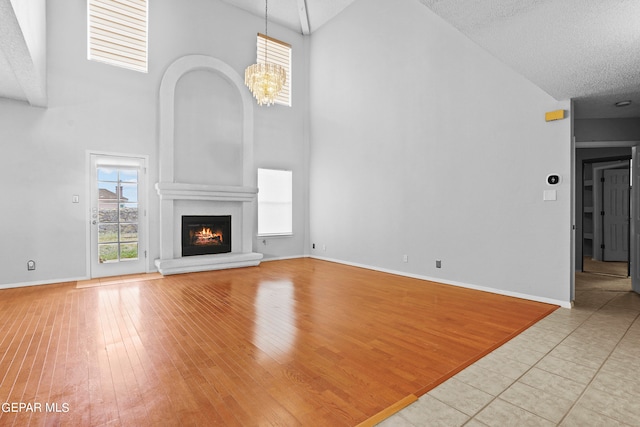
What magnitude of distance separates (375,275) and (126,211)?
15.7 feet

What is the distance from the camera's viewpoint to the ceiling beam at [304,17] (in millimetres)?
7258

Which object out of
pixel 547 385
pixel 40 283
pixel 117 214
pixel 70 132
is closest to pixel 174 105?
pixel 70 132

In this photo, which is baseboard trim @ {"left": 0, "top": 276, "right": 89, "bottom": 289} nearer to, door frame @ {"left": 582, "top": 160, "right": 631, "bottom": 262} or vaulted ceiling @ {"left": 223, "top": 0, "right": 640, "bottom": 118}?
vaulted ceiling @ {"left": 223, "top": 0, "right": 640, "bottom": 118}

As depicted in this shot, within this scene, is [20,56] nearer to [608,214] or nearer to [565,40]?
[565,40]

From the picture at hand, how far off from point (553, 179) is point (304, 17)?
21.8 ft

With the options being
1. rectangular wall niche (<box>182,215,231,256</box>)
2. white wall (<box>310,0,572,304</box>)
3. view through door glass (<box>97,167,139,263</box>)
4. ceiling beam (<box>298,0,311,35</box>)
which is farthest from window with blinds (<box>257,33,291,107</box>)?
view through door glass (<box>97,167,139,263</box>)

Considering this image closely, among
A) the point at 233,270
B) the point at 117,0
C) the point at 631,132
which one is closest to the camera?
the point at 631,132

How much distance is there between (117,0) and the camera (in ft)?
18.7

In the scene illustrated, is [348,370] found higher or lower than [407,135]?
lower

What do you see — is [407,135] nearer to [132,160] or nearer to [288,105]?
[288,105]

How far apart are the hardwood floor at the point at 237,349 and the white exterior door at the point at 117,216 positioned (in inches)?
33.8

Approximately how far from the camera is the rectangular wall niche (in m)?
6.37

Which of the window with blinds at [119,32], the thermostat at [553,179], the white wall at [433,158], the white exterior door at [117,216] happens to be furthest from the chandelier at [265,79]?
the thermostat at [553,179]

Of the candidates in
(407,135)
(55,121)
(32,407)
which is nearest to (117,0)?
(55,121)
